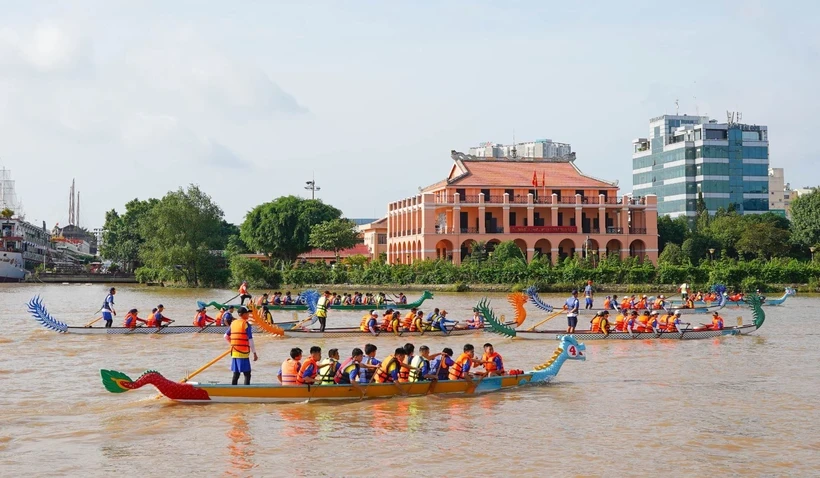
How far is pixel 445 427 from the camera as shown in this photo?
559 inches

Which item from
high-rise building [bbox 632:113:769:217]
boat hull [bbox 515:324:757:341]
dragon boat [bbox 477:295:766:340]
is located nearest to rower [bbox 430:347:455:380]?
dragon boat [bbox 477:295:766:340]

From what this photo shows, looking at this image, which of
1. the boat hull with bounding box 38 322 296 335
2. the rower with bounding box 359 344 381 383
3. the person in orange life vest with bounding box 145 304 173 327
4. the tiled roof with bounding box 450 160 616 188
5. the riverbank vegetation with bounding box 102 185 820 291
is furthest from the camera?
the tiled roof with bounding box 450 160 616 188

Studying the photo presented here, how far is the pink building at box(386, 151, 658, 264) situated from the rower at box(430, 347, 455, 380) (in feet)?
167

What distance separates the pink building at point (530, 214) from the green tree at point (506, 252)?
4.66m

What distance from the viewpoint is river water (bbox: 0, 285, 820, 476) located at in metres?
12.0

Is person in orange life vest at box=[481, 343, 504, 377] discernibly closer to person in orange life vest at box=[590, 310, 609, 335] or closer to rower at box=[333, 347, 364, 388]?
rower at box=[333, 347, 364, 388]

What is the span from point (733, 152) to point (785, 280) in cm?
4754

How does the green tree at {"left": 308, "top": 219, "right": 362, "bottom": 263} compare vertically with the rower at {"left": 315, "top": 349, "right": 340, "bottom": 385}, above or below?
above

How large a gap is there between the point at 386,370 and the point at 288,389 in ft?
6.40

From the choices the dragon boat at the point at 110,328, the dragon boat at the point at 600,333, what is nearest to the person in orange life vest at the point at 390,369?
the dragon boat at the point at 600,333

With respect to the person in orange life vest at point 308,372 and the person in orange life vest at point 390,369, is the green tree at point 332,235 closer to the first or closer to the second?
the person in orange life vest at point 390,369

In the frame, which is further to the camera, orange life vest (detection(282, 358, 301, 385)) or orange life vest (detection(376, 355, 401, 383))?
orange life vest (detection(376, 355, 401, 383))

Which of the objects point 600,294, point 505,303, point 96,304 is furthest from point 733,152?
point 96,304

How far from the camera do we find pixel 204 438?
13.3 m
